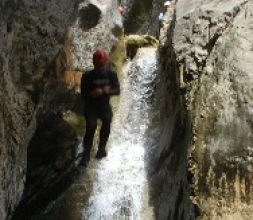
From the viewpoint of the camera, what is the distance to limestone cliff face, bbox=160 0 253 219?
236 inches

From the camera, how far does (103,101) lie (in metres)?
7.87

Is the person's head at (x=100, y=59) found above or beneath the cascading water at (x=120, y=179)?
above

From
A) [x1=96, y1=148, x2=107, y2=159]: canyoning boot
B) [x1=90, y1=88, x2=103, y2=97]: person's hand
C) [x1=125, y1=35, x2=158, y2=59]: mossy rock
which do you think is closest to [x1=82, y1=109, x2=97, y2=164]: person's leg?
[x1=96, y1=148, x2=107, y2=159]: canyoning boot

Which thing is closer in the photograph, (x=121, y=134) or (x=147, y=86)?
(x=121, y=134)

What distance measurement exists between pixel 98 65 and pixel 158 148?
2.36 meters

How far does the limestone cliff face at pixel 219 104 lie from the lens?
19.6 feet

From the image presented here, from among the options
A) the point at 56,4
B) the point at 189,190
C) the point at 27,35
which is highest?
the point at 56,4

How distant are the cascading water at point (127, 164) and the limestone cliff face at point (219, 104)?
192 cm

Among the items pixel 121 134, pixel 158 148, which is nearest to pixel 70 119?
pixel 121 134

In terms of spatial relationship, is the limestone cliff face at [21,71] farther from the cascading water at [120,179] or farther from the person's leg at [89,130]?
the cascading water at [120,179]

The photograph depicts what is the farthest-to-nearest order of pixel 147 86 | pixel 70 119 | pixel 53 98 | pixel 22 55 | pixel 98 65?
pixel 147 86 → pixel 70 119 → pixel 53 98 → pixel 98 65 → pixel 22 55

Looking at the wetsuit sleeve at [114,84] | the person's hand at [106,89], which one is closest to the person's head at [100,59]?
the wetsuit sleeve at [114,84]

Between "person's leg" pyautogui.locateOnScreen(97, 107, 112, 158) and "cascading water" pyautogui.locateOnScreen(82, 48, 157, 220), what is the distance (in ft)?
1.67

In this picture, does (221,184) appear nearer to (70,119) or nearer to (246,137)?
(246,137)
